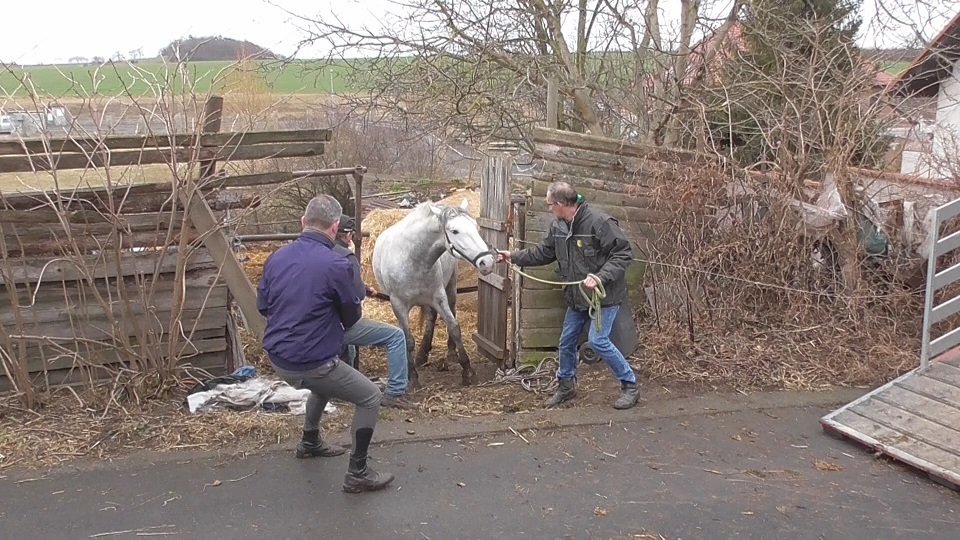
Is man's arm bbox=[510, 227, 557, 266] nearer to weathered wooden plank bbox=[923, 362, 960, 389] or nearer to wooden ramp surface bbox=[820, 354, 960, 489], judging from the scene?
wooden ramp surface bbox=[820, 354, 960, 489]

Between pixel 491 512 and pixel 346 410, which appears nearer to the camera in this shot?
pixel 491 512

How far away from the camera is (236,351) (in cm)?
677

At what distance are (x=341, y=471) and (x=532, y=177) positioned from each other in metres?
3.25

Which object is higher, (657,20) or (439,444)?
(657,20)

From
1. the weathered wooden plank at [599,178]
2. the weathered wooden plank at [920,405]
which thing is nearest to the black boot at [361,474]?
the weathered wooden plank at [599,178]

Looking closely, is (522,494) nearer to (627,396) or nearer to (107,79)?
(627,396)

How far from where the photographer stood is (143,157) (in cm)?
569

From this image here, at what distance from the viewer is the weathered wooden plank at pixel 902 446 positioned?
183 inches

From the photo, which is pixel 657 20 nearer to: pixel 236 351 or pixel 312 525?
pixel 236 351

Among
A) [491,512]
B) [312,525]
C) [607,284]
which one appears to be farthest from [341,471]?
[607,284]

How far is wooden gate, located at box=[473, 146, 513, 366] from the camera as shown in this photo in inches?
275

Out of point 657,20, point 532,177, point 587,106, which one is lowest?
point 532,177

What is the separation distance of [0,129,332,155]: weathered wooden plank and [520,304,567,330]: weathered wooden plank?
255cm

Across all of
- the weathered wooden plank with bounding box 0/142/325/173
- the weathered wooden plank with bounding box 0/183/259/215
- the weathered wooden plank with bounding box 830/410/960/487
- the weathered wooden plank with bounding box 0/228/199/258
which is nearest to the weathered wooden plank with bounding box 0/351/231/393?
the weathered wooden plank with bounding box 0/228/199/258
